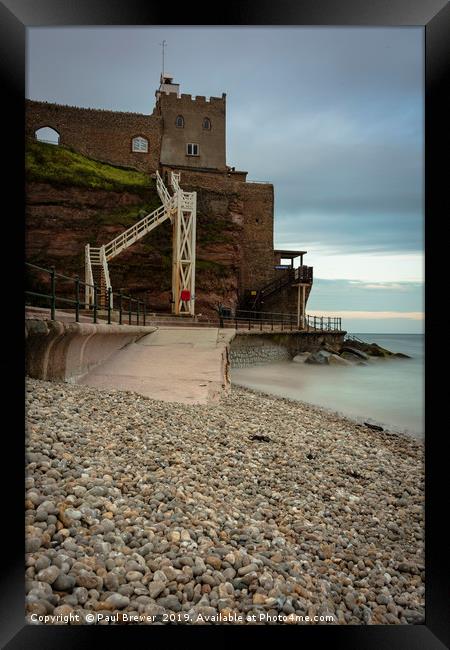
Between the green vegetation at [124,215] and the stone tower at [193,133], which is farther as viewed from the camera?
the stone tower at [193,133]

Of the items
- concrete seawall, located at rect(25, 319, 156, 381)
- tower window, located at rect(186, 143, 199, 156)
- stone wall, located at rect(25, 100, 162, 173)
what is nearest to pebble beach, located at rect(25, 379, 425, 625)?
concrete seawall, located at rect(25, 319, 156, 381)

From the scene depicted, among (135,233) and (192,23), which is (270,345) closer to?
(135,233)

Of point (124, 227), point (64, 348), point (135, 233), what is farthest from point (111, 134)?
point (64, 348)

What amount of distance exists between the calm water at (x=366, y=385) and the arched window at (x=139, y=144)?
49.2ft

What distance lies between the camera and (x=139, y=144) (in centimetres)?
2517

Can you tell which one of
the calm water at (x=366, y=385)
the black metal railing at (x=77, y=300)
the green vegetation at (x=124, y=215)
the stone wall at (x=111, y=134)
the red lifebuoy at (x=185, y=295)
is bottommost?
the calm water at (x=366, y=385)

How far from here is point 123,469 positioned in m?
3.08

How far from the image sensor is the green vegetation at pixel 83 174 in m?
17.9

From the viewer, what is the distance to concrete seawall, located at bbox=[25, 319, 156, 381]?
468 centimetres

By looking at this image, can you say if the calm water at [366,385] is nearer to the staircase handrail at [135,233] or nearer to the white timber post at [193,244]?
the white timber post at [193,244]

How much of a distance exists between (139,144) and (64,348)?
74.4 feet

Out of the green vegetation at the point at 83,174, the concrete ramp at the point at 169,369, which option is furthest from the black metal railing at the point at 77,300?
the green vegetation at the point at 83,174

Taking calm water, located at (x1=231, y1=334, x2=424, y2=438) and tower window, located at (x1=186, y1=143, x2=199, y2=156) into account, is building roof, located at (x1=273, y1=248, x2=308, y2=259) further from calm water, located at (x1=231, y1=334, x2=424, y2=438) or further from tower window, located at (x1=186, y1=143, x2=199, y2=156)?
calm water, located at (x1=231, y1=334, x2=424, y2=438)
